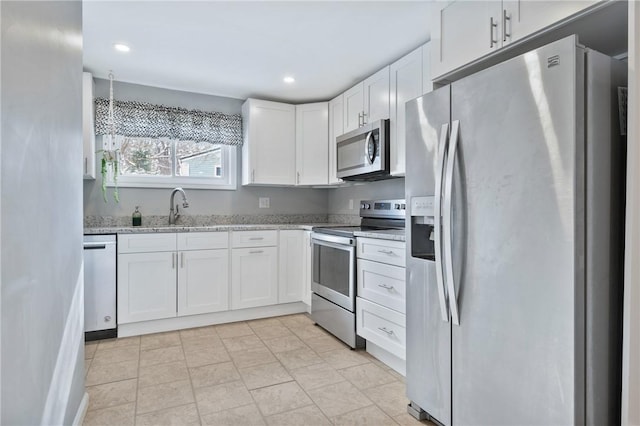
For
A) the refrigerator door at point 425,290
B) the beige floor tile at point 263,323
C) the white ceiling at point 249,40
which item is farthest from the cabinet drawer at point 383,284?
the white ceiling at point 249,40

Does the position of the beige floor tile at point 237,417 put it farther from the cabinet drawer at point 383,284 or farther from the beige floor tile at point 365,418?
the cabinet drawer at point 383,284

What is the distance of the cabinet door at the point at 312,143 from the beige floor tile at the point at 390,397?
223 cm

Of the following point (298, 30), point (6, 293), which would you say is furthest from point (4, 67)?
point (298, 30)

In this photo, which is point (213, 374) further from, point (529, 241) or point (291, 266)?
point (529, 241)

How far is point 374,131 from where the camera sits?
118 inches

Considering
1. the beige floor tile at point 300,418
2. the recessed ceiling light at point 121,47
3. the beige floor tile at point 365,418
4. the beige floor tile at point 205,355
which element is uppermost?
the recessed ceiling light at point 121,47

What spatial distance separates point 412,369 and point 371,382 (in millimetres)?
500

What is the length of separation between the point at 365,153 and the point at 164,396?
7.30ft

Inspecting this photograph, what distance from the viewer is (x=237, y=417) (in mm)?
1917

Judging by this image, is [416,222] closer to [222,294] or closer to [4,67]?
[4,67]

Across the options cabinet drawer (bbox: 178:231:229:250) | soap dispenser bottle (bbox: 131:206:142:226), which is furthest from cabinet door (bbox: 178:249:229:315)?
soap dispenser bottle (bbox: 131:206:142:226)

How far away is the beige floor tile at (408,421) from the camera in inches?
72.6

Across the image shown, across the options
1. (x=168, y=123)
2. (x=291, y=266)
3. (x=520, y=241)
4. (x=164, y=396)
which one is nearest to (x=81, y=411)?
(x=164, y=396)

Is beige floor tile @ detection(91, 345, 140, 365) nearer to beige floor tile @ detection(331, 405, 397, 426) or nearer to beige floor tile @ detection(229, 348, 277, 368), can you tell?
beige floor tile @ detection(229, 348, 277, 368)
